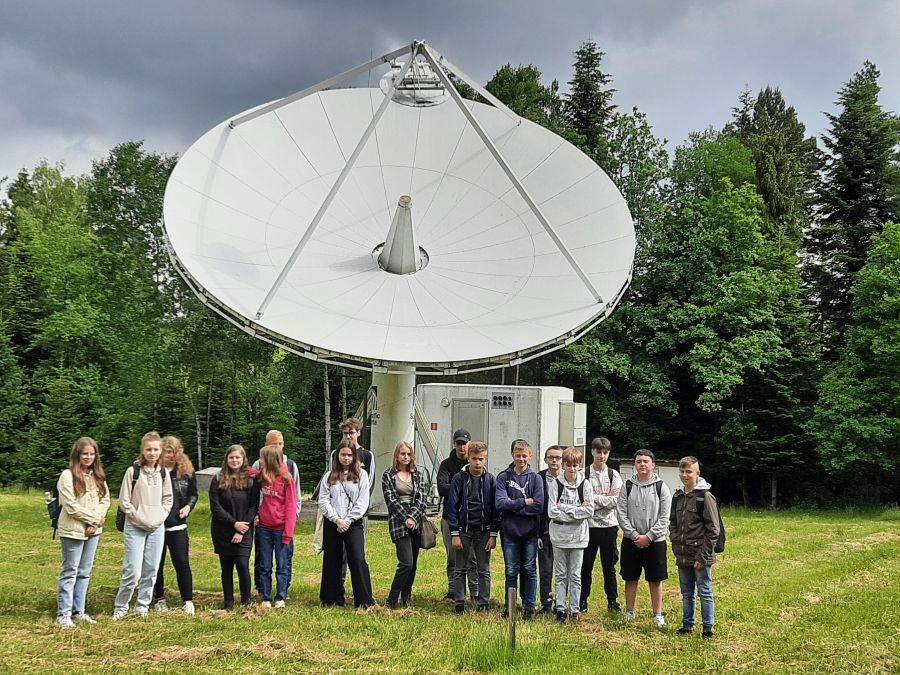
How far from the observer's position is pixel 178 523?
8148mm

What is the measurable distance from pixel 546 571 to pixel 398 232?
20.3 feet

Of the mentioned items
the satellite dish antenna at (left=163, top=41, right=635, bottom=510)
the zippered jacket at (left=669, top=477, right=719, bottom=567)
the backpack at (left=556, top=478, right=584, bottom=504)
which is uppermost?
the satellite dish antenna at (left=163, top=41, right=635, bottom=510)

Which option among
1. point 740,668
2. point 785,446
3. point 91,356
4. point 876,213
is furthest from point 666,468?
point 91,356

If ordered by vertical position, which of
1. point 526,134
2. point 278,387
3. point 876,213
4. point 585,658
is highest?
point 876,213

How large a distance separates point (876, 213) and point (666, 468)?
14.7 m

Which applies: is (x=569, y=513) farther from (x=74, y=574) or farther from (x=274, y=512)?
(x=74, y=574)

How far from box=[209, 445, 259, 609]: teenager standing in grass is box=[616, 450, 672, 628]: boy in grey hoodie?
3611 millimetres

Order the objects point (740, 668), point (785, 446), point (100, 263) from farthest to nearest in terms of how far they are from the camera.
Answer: point (100, 263), point (785, 446), point (740, 668)

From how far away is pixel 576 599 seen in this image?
26.7ft

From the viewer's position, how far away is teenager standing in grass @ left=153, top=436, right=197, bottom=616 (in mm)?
8070

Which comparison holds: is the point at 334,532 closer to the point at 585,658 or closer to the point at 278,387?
the point at 585,658

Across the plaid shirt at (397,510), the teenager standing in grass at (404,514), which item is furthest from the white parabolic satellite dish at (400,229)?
the plaid shirt at (397,510)

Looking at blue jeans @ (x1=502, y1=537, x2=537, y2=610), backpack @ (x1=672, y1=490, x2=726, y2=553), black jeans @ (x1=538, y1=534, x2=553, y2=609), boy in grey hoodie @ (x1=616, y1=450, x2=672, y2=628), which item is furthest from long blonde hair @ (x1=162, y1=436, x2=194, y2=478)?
backpack @ (x1=672, y1=490, x2=726, y2=553)

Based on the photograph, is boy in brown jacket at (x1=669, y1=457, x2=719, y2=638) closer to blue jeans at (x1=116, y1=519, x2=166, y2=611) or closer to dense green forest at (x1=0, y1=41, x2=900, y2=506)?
blue jeans at (x1=116, y1=519, x2=166, y2=611)
